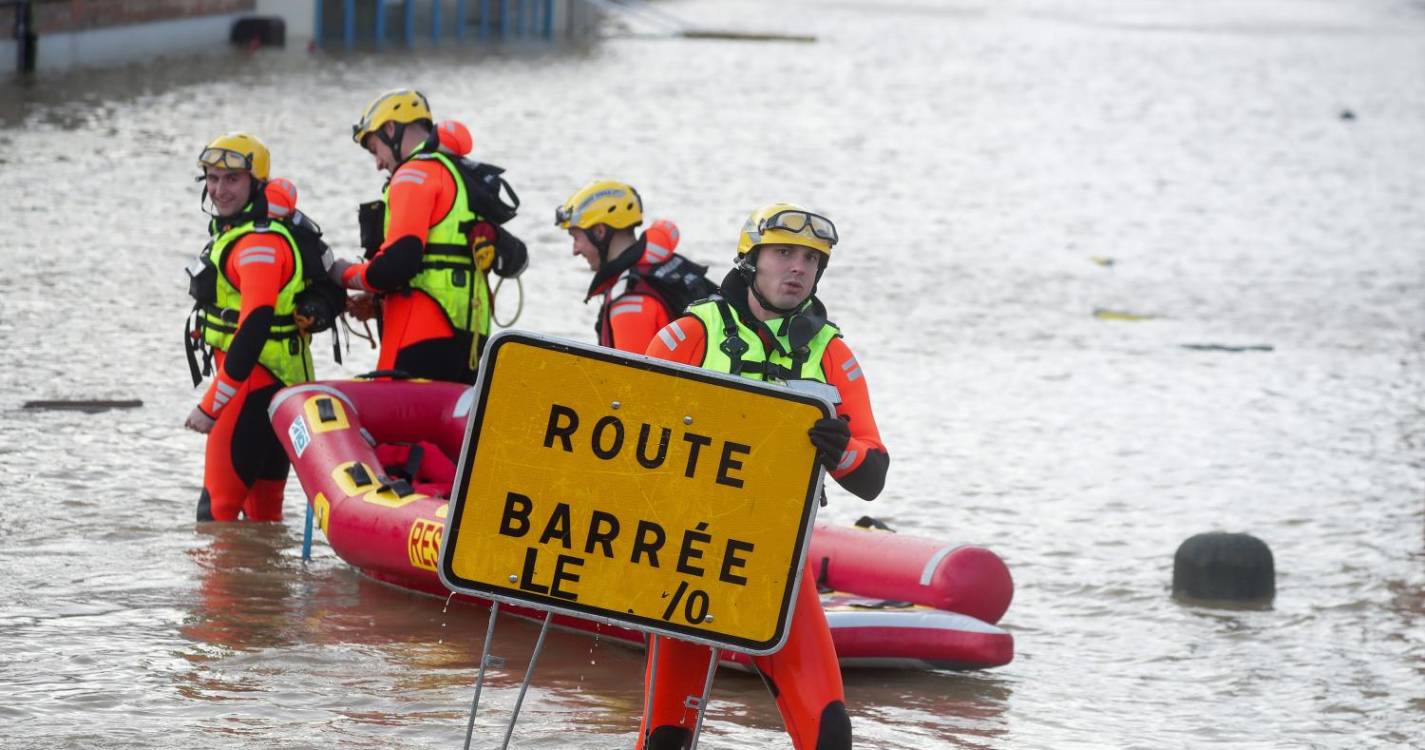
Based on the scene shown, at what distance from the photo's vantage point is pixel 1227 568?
9.27m

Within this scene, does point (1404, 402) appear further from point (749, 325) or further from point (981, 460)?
point (749, 325)

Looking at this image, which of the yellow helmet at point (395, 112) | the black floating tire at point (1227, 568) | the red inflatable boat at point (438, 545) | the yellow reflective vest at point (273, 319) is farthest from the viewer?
the black floating tire at point (1227, 568)

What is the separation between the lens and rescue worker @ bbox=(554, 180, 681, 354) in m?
7.82

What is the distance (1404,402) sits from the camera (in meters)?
14.0

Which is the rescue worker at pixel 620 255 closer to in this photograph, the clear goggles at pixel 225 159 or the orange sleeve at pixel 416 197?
the orange sleeve at pixel 416 197

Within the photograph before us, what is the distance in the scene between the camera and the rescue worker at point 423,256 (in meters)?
8.84

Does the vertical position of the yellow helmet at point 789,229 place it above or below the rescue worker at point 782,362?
above

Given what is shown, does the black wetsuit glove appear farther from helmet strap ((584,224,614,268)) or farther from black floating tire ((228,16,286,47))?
black floating tire ((228,16,286,47))

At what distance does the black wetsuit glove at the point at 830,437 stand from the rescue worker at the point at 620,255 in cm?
255

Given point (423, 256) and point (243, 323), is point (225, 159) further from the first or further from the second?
point (423, 256)

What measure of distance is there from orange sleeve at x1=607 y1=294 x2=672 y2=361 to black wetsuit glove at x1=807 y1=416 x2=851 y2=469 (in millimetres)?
2614

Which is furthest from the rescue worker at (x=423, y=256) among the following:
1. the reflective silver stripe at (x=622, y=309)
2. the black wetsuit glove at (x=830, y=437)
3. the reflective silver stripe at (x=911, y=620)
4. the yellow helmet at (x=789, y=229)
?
the black wetsuit glove at (x=830, y=437)

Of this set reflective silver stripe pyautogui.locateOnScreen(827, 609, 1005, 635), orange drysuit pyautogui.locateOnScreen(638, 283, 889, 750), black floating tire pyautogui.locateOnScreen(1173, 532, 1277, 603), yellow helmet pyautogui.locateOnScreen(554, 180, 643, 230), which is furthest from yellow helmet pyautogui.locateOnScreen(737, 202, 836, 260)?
black floating tire pyautogui.locateOnScreen(1173, 532, 1277, 603)

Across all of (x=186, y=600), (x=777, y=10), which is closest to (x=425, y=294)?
(x=186, y=600)
